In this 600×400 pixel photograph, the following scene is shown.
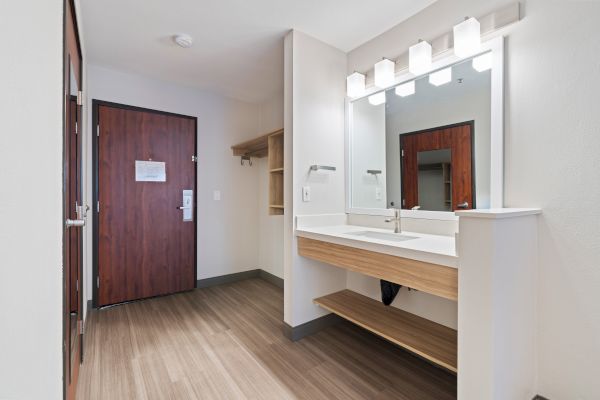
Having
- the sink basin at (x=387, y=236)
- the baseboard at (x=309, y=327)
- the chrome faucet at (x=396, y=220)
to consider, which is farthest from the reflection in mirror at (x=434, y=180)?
the baseboard at (x=309, y=327)

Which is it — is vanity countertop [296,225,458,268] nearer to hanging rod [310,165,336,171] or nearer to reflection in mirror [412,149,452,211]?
reflection in mirror [412,149,452,211]

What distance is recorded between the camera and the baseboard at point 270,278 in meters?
3.37

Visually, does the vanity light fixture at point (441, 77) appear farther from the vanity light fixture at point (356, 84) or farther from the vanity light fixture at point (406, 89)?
the vanity light fixture at point (356, 84)

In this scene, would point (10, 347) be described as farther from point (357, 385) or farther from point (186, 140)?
point (186, 140)

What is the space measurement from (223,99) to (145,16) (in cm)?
155

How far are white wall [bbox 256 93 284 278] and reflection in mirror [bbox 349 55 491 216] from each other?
4.25ft

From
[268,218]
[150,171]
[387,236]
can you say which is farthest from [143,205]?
[387,236]

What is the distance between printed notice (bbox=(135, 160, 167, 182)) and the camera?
2.89m

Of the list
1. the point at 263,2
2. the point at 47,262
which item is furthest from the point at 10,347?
the point at 263,2

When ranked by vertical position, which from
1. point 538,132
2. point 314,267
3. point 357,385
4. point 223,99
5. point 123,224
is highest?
point 223,99

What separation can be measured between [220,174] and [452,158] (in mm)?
2613

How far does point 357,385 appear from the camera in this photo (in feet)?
5.37

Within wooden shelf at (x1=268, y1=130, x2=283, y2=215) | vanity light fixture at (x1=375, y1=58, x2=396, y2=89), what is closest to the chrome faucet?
vanity light fixture at (x1=375, y1=58, x2=396, y2=89)

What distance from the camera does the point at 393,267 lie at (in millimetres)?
1514
